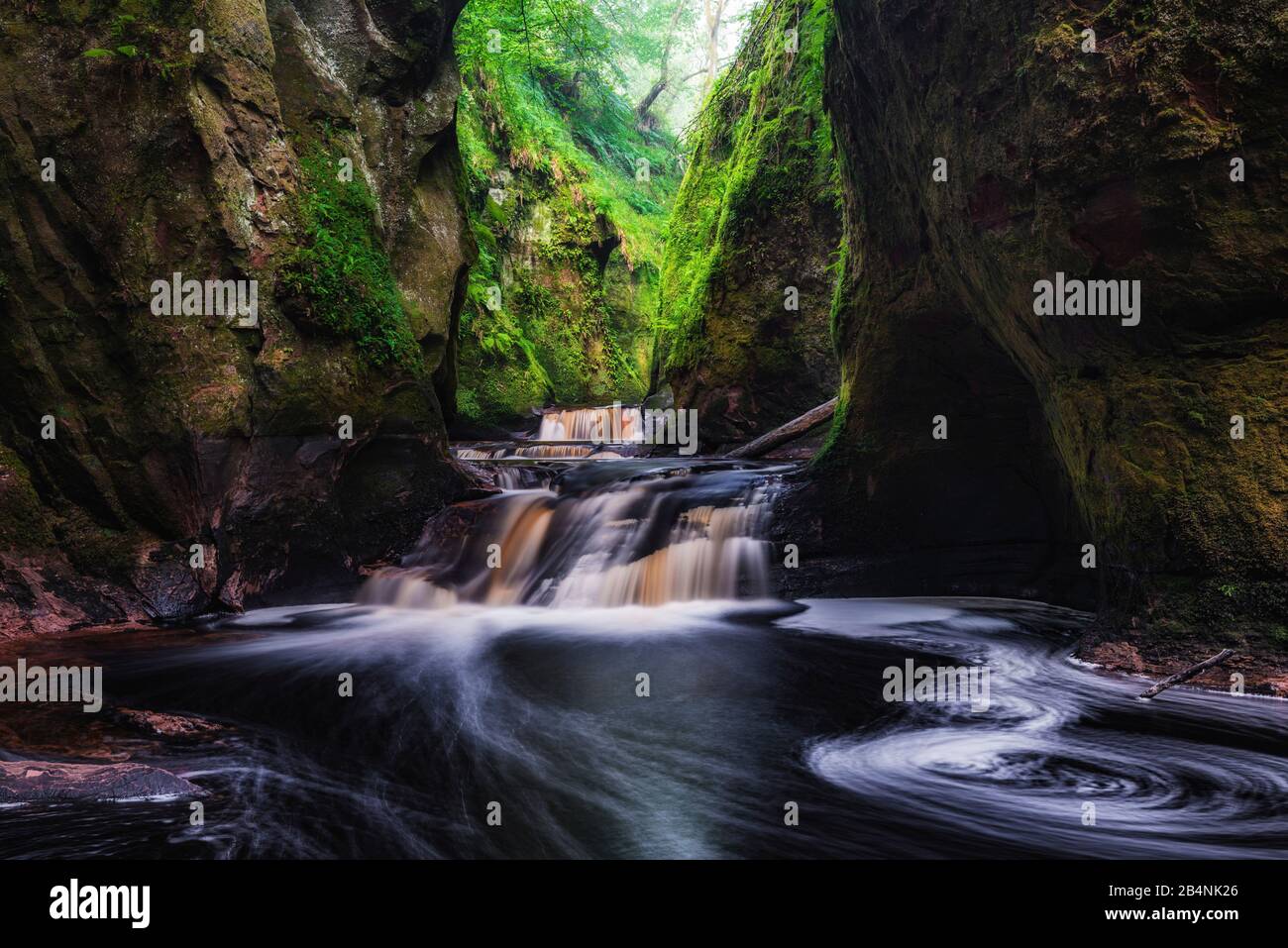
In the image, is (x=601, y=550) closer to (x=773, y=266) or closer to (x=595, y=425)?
(x=773, y=266)

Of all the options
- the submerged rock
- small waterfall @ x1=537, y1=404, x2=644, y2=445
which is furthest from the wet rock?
small waterfall @ x1=537, y1=404, x2=644, y2=445

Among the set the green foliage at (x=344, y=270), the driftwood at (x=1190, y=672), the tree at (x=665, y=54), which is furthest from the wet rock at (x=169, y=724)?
the tree at (x=665, y=54)

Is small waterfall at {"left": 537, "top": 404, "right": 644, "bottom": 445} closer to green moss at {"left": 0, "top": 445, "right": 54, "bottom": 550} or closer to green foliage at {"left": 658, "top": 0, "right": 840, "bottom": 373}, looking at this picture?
green foliage at {"left": 658, "top": 0, "right": 840, "bottom": 373}

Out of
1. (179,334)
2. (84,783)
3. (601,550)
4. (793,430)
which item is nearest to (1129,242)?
(601,550)

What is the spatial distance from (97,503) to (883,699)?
629cm

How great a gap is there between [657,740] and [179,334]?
5416 mm

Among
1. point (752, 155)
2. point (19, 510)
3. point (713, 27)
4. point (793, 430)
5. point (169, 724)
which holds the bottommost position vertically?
point (169, 724)

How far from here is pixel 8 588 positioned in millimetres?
5984

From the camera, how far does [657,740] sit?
4160mm

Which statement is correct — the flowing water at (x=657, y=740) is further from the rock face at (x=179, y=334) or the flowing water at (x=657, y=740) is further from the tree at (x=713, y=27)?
the tree at (x=713, y=27)

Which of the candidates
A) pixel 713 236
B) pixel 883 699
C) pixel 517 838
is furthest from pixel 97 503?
pixel 713 236

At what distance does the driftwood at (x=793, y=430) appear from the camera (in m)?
10.3

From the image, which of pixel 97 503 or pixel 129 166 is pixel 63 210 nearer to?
pixel 129 166

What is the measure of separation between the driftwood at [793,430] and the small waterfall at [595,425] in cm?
651
